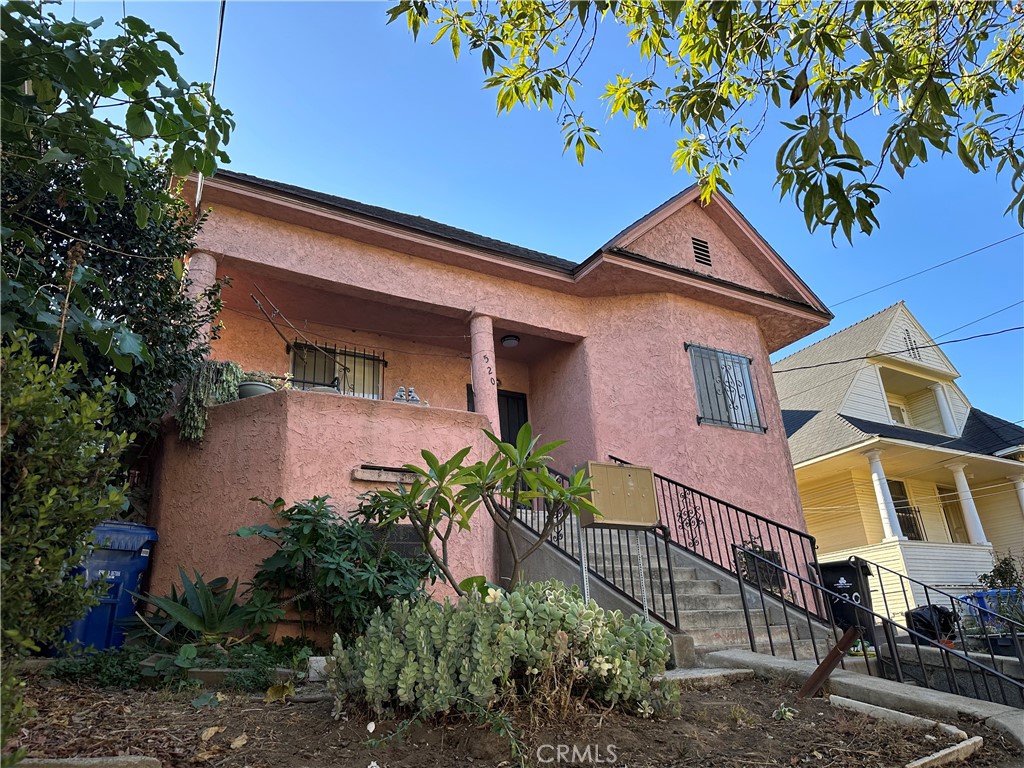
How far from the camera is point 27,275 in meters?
3.74

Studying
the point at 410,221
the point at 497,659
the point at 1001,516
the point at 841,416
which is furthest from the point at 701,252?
the point at 1001,516

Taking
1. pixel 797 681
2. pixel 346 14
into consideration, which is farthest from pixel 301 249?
pixel 797 681

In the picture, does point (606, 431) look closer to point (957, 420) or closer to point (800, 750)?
point (800, 750)

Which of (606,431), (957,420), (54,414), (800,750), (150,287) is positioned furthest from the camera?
(957,420)

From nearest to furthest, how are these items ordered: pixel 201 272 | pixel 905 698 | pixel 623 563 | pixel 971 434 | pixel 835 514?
pixel 905 698
pixel 623 563
pixel 201 272
pixel 835 514
pixel 971 434

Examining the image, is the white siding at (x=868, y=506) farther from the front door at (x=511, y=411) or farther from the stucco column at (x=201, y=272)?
the stucco column at (x=201, y=272)

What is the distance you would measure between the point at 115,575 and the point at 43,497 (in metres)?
3.58

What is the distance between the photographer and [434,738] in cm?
331

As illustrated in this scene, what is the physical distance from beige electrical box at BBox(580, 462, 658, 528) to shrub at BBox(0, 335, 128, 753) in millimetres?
2994

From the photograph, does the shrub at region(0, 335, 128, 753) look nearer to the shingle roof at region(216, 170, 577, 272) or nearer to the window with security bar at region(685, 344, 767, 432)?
the shingle roof at region(216, 170, 577, 272)

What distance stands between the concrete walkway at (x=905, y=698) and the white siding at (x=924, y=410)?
53.3ft

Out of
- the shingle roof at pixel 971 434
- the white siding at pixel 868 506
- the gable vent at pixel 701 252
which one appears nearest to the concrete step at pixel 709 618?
the gable vent at pixel 701 252

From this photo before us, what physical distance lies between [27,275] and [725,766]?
175 inches

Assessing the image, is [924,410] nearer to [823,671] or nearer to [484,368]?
[484,368]
